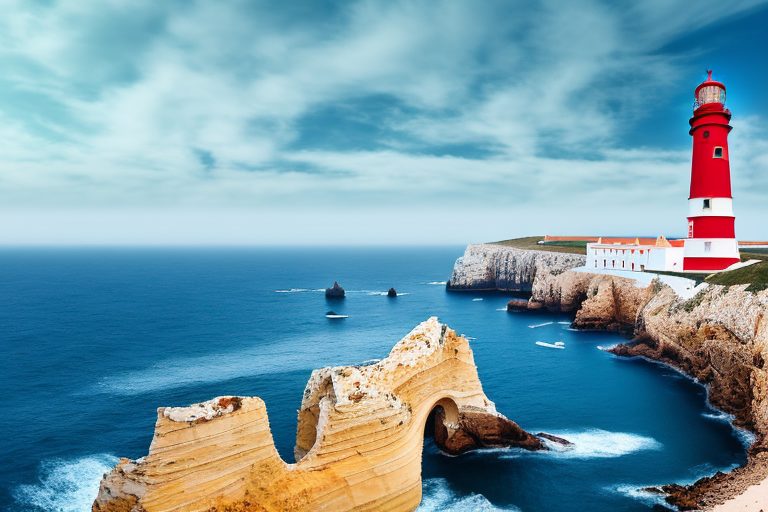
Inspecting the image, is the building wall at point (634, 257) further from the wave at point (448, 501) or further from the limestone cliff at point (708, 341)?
the wave at point (448, 501)

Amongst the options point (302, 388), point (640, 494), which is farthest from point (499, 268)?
point (640, 494)

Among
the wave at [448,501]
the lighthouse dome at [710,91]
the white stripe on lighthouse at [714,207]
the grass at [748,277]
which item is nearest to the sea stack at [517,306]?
the white stripe on lighthouse at [714,207]

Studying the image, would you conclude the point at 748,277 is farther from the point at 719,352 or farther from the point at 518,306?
the point at 518,306

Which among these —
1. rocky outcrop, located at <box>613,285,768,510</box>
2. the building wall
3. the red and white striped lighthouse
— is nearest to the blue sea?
rocky outcrop, located at <box>613,285,768,510</box>

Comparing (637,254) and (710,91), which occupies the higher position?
(710,91)

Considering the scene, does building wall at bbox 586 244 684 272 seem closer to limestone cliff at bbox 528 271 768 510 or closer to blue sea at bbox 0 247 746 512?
limestone cliff at bbox 528 271 768 510

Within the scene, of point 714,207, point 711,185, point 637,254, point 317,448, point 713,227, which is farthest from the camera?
point 637,254

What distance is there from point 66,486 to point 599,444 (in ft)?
94.6

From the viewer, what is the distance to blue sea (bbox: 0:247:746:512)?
83.1 feet

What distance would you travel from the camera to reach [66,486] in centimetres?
2492

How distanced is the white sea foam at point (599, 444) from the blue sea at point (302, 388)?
12 cm

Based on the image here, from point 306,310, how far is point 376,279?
189 feet

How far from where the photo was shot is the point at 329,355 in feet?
167

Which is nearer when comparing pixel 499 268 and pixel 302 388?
pixel 302 388
